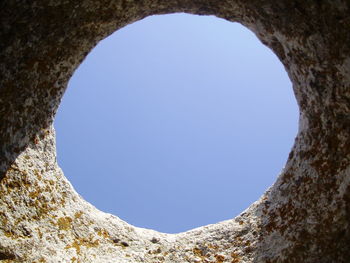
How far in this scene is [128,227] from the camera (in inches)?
173

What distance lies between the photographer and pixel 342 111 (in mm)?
3135

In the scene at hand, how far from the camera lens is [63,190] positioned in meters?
4.05

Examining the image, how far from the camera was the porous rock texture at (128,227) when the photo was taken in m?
3.12

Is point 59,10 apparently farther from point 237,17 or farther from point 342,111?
point 342,111

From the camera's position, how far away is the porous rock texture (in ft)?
10.2

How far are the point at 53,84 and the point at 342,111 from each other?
9.16 ft

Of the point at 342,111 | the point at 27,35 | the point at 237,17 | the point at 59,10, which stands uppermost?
the point at 237,17

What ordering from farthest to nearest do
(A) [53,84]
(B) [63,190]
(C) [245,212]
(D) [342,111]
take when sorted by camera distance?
1. (C) [245,212]
2. (B) [63,190]
3. (A) [53,84]
4. (D) [342,111]

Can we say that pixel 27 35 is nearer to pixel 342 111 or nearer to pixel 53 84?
pixel 53 84

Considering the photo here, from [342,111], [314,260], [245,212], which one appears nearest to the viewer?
[342,111]

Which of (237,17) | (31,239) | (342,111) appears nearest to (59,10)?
(237,17)

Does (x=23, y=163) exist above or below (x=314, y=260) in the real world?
above

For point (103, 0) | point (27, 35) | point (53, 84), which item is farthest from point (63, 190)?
point (103, 0)

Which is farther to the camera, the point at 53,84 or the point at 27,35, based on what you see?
the point at 53,84
